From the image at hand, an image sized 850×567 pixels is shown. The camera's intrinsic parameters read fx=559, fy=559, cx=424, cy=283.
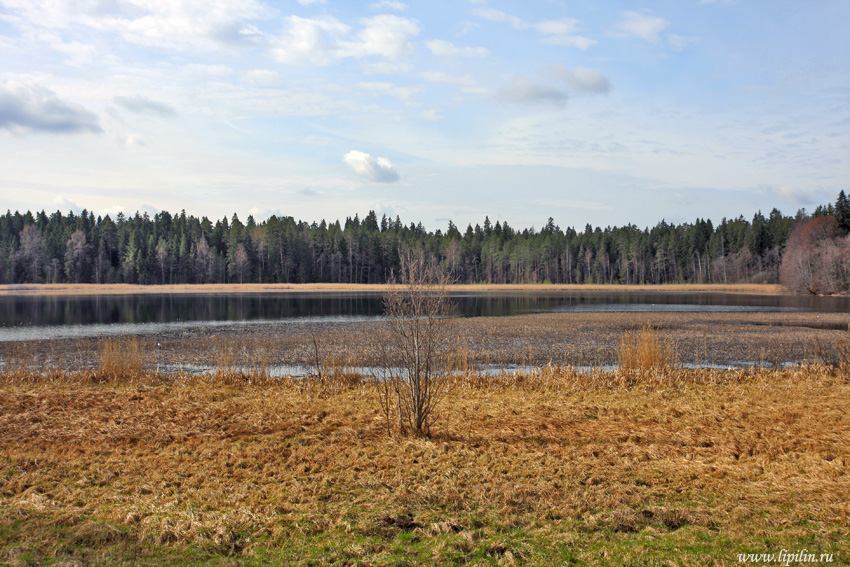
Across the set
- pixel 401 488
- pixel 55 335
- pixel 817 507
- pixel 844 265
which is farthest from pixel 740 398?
pixel 844 265

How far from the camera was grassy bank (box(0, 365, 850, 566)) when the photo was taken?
5.27 m

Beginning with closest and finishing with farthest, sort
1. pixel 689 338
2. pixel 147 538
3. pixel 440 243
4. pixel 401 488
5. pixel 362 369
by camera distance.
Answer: pixel 147 538 < pixel 401 488 < pixel 362 369 < pixel 689 338 < pixel 440 243

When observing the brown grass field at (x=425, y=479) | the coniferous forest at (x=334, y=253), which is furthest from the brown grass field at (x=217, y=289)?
the brown grass field at (x=425, y=479)

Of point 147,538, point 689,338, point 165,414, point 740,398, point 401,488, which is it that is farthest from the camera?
point 689,338

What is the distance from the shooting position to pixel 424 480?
730 cm

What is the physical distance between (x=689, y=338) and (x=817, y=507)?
23.1 m

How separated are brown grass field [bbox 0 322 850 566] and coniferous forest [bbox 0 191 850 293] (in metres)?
84.2

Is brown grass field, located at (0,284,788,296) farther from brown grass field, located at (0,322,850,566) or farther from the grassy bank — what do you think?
the grassy bank

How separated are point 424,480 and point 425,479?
0.05 m

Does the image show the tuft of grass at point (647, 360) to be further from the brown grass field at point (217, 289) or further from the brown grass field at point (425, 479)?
the brown grass field at point (217, 289)

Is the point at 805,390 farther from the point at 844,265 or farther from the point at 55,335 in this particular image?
the point at 844,265

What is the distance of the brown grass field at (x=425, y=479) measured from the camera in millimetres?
5266

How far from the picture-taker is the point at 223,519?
5918 millimetres

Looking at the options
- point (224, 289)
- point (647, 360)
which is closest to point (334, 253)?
point (224, 289)
